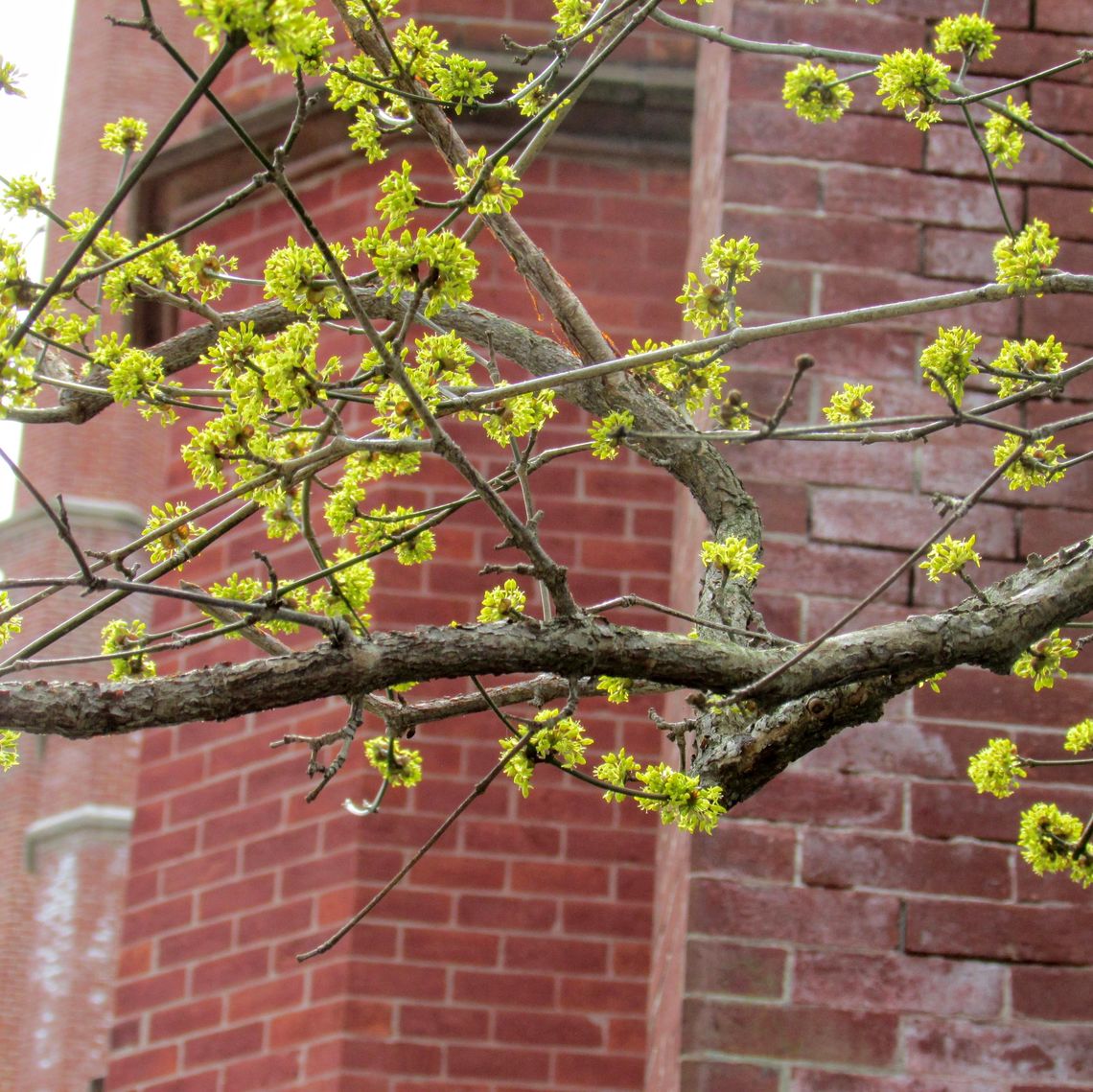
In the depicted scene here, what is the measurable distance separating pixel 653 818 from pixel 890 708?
1192 mm

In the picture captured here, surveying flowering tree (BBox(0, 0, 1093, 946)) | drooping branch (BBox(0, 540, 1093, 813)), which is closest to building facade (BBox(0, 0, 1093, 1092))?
flowering tree (BBox(0, 0, 1093, 946))

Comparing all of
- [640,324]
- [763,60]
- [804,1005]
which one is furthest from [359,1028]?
[763,60]

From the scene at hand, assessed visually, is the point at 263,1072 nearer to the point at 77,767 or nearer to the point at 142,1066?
the point at 142,1066

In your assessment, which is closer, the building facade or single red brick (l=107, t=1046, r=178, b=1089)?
the building facade

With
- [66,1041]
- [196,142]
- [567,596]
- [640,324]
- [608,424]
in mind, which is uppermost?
[196,142]

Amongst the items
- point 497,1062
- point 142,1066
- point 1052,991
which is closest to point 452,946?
point 497,1062

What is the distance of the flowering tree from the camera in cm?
238

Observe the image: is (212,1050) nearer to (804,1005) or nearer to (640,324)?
(804,1005)

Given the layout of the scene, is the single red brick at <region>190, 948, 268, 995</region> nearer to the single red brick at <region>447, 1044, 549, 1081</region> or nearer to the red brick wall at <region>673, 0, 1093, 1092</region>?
the single red brick at <region>447, 1044, 549, 1081</region>

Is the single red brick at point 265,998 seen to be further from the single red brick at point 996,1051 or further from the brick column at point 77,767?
the brick column at point 77,767

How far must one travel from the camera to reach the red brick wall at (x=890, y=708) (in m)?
4.18

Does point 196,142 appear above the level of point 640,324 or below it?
above

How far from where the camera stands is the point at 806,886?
4.28m

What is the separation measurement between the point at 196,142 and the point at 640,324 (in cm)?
163
